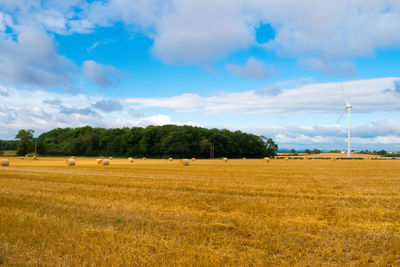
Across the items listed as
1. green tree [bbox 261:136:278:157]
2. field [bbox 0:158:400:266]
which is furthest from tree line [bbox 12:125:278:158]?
field [bbox 0:158:400:266]

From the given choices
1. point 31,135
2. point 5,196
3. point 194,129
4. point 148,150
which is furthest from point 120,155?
point 5,196

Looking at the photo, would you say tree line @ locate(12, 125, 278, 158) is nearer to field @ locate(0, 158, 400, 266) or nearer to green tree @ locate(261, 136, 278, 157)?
green tree @ locate(261, 136, 278, 157)

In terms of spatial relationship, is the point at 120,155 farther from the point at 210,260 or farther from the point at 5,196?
the point at 210,260

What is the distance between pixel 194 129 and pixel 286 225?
9468 cm

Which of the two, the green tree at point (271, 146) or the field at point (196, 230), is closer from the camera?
the field at point (196, 230)

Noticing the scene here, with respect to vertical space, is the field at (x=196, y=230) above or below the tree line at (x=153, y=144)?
below

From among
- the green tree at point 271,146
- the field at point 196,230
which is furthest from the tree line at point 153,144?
the field at point 196,230

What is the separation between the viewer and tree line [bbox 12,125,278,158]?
291ft

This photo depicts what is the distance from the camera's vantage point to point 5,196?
10609 millimetres

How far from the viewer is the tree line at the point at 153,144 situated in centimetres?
8856

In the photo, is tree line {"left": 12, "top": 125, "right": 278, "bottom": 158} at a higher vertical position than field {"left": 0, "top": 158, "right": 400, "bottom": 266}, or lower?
higher

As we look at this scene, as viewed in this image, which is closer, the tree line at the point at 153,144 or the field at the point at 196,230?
the field at the point at 196,230

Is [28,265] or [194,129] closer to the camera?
[28,265]

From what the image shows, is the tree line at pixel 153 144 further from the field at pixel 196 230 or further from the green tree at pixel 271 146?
the field at pixel 196 230
